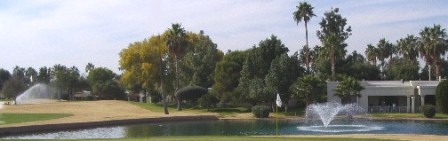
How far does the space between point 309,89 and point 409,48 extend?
28777 millimetres

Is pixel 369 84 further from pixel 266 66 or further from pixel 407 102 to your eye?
pixel 266 66

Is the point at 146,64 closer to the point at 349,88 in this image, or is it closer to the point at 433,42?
the point at 349,88

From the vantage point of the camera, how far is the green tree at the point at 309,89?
66.9 metres

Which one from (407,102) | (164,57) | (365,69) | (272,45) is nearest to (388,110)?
(407,102)

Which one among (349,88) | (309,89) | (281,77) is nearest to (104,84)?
(281,77)

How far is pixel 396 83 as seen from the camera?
71188 millimetres

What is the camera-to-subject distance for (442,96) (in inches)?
2480

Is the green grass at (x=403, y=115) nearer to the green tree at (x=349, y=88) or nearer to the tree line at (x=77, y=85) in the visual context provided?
the green tree at (x=349, y=88)

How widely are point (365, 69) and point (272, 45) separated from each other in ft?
74.4

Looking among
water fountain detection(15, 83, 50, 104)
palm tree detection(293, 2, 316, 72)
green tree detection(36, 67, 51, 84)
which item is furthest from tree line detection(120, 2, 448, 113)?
green tree detection(36, 67, 51, 84)

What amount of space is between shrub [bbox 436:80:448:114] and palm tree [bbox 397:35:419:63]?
22.8m

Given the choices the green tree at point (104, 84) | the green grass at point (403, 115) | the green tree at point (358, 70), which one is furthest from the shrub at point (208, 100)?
the green tree at point (104, 84)

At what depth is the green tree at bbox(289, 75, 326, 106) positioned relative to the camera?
6688cm

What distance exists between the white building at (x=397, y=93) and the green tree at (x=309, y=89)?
2.14m
